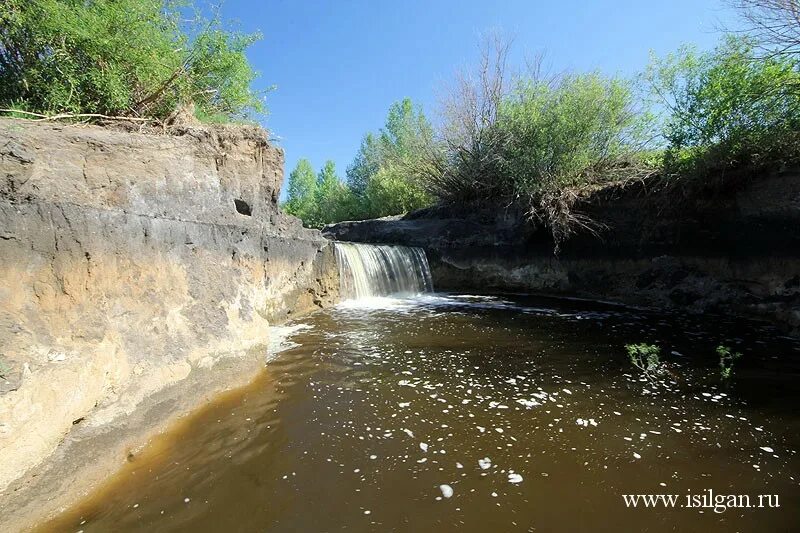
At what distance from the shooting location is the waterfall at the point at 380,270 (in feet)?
32.7

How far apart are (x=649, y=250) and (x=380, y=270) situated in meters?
7.07

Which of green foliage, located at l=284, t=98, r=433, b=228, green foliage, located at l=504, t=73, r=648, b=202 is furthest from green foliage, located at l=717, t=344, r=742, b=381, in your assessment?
green foliage, located at l=284, t=98, r=433, b=228

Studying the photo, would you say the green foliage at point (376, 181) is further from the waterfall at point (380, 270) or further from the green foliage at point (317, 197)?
the waterfall at point (380, 270)

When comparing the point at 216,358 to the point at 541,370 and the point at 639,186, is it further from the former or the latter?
the point at 639,186

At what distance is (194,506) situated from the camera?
7.21 feet

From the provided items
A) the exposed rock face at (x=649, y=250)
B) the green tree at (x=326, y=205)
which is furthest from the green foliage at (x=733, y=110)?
the green tree at (x=326, y=205)

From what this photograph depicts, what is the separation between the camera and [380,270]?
35.9 ft

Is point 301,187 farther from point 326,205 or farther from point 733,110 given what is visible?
point 733,110

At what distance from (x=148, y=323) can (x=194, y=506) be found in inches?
75.4

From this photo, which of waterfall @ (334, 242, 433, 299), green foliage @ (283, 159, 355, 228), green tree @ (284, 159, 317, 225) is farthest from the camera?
green tree @ (284, 159, 317, 225)

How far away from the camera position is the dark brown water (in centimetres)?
214

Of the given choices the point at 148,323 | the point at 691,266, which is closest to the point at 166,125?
the point at 148,323

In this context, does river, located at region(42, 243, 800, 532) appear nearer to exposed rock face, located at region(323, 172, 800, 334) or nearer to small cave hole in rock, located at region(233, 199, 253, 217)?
small cave hole in rock, located at region(233, 199, 253, 217)

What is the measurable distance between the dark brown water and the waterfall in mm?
4905
